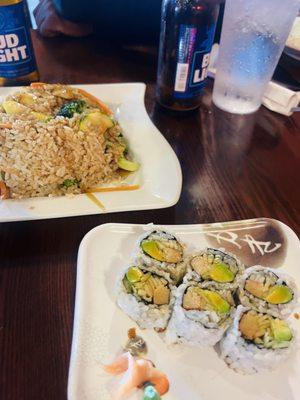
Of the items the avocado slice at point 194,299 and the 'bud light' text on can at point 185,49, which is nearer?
the avocado slice at point 194,299

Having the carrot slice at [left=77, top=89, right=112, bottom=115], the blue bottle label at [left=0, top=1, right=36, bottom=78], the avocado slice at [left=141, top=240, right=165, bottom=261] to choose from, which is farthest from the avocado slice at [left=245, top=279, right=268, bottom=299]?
the blue bottle label at [left=0, top=1, right=36, bottom=78]

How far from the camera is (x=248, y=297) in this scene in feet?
2.49

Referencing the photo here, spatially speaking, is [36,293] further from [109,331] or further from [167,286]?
[167,286]

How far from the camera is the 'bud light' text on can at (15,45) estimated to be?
3.83 ft

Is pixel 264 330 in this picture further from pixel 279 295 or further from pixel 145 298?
pixel 145 298

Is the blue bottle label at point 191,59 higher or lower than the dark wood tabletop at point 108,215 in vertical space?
higher

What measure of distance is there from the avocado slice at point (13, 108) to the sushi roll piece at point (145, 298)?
0.62 metres

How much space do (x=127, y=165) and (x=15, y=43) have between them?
2.05ft

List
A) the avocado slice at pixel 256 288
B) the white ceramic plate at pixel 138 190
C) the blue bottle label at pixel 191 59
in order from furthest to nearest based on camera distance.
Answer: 1. the blue bottle label at pixel 191 59
2. the white ceramic plate at pixel 138 190
3. the avocado slice at pixel 256 288

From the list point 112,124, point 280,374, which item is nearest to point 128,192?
point 112,124

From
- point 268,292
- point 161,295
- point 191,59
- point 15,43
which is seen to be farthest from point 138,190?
point 15,43

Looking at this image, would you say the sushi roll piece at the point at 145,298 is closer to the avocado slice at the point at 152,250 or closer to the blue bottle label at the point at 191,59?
the avocado slice at the point at 152,250

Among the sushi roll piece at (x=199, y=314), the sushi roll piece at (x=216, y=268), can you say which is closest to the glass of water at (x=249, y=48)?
the sushi roll piece at (x=216, y=268)

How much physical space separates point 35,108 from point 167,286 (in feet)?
2.36
